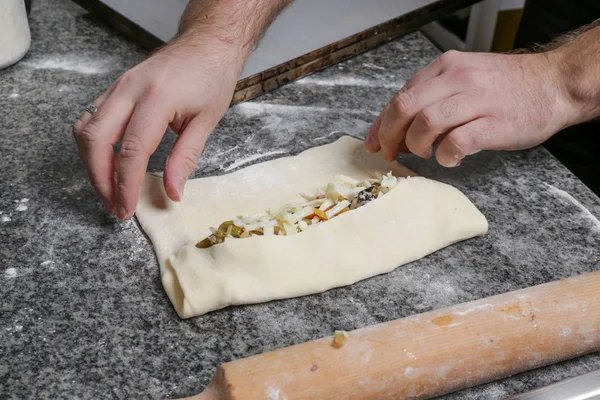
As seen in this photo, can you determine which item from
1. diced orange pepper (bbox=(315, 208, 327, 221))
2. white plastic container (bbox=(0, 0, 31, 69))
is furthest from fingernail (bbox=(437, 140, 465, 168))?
white plastic container (bbox=(0, 0, 31, 69))

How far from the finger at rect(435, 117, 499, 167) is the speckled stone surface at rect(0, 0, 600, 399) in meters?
0.11

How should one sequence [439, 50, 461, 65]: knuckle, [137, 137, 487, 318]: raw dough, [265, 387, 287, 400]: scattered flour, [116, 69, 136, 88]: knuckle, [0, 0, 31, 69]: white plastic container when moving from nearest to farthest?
[265, 387, 287, 400]: scattered flour, [137, 137, 487, 318]: raw dough, [116, 69, 136, 88]: knuckle, [439, 50, 461, 65]: knuckle, [0, 0, 31, 69]: white plastic container

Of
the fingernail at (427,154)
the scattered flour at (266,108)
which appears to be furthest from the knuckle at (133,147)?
the fingernail at (427,154)

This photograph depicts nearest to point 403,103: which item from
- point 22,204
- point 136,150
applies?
point 136,150

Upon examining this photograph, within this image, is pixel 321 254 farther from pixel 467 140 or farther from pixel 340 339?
pixel 467 140

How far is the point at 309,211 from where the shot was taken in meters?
1.14

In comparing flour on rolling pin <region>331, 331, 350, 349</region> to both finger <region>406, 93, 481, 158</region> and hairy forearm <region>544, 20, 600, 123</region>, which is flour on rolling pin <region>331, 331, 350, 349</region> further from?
hairy forearm <region>544, 20, 600, 123</region>

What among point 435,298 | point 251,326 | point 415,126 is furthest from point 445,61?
point 251,326

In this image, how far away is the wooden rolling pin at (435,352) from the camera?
85 cm

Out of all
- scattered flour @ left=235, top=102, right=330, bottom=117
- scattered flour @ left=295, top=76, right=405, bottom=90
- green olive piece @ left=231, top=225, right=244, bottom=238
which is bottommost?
scattered flour @ left=235, top=102, right=330, bottom=117

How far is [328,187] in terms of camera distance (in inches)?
46.9

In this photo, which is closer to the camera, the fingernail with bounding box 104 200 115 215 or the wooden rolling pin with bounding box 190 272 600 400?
the wooden rolling pin with bounding box 190 272 600 400

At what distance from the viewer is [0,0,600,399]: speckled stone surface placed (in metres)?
0.97

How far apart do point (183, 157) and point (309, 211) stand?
236mm
